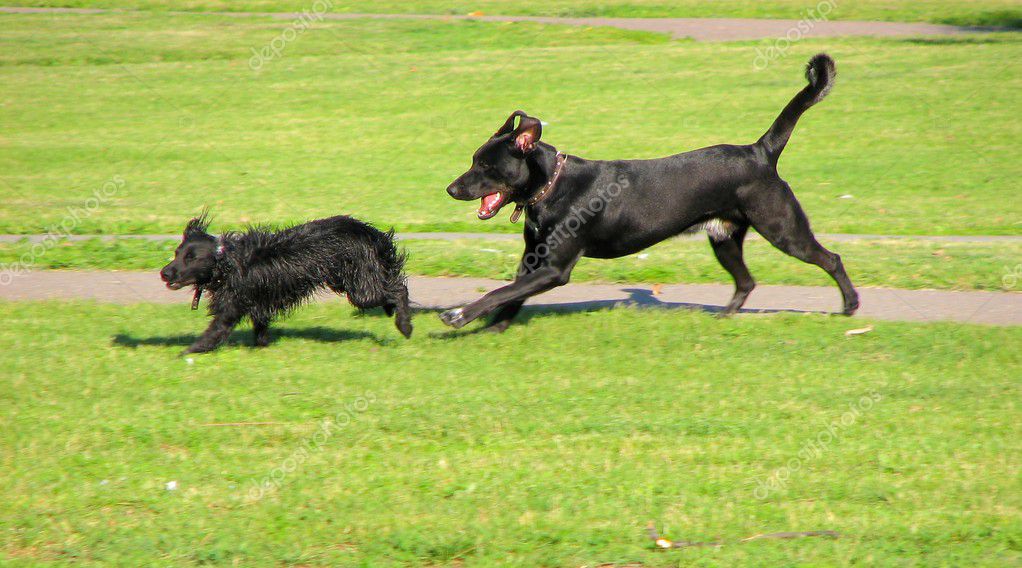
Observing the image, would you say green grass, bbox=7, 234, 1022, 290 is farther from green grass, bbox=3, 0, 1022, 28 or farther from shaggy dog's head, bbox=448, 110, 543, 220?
green grass, bbox=3, 0, 1022, 28

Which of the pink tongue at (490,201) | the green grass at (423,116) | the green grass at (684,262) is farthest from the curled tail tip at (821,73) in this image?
the green grass at (423,116)

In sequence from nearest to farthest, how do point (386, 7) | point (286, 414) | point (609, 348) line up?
point (286, 414) < point (609, 348) < point (386, 7)

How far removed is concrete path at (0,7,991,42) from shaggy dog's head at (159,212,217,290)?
21.3m

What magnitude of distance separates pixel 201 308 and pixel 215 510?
3.97 metres

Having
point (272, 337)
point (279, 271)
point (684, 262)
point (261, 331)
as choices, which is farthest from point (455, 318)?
point (684, 262)

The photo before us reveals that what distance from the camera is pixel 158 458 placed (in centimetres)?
530

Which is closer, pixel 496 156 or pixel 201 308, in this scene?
pixel 496 156

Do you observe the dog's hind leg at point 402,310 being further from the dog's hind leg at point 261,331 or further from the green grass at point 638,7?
the green grass at point 638,7

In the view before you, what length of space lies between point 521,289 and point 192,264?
2.20m

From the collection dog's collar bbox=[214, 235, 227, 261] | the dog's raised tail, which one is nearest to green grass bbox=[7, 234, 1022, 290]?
the dog's raised tail

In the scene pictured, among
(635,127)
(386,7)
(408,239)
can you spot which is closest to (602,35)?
(386,7)

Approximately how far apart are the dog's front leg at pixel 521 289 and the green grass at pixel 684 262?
6.16 feet

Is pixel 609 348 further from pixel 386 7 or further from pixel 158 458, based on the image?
pixel 386 7

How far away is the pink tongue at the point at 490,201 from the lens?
24.3 feet
